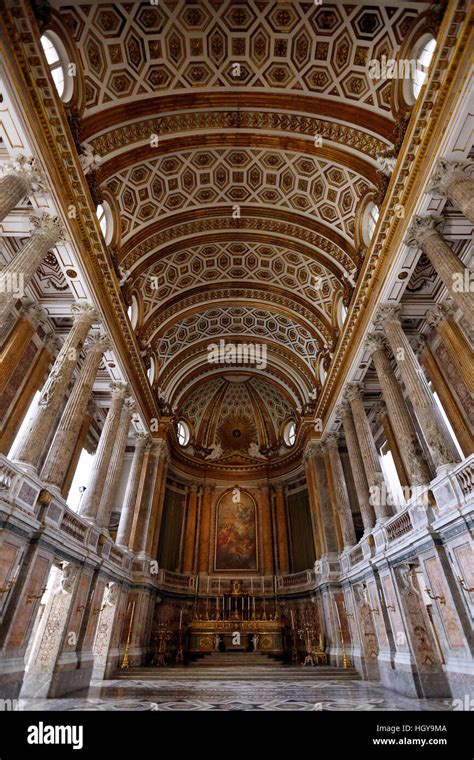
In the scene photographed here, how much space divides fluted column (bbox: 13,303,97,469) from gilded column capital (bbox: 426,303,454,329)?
1135 cm

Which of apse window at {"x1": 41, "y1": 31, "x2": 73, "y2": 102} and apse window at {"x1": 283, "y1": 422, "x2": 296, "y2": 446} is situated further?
apse window at {"x1": 283, "y1": 422, "x2": 296, "y2": 446}

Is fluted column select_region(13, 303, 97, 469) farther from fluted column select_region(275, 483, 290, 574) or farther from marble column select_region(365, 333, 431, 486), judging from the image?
fluted column select_region(275, 483, 290, 574)

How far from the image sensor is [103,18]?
10594 mm

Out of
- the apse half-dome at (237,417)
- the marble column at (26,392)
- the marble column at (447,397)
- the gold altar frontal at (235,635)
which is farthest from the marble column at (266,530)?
the marble column at (26,392)

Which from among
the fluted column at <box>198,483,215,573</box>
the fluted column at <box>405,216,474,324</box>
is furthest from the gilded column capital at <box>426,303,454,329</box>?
the fluted column at <box>198,483,215,573</box>

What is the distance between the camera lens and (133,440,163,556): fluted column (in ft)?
57.1

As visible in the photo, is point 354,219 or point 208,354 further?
point 208,354

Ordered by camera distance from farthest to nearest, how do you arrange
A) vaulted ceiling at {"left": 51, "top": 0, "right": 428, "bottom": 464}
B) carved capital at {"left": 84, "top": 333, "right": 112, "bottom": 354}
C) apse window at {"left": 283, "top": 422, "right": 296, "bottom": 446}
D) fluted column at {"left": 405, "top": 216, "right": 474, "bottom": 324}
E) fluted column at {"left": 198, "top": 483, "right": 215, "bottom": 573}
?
apse window at {"left": 283, "top": 422, "right": 296, "bottom": 446}
fluted column at {"left": 198, "top": 483, "right": 215, "bottom": 573}
carved capital at {"left": 84, "top": 333, "right": 112, "bottom": 354}
vaulted ceiling at {"left": 51, "top": 0, "right": 428, "bottom": 464}
fluted column at {"left": 405, "top": 216, "right": 474, "bottom": 324}

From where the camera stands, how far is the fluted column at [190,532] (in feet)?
73.6

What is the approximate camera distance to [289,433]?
87.7 feet

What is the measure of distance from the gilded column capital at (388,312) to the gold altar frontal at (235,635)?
1553cm
